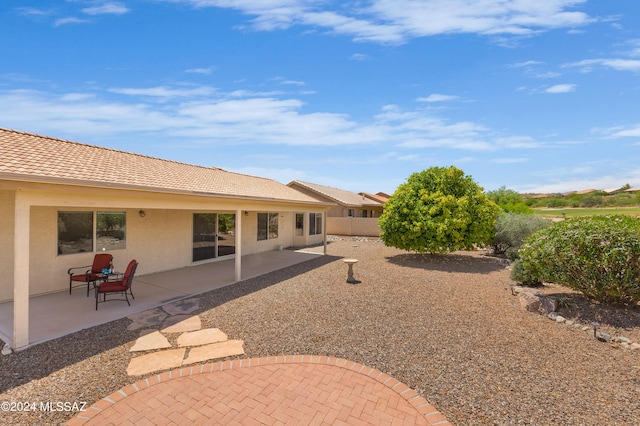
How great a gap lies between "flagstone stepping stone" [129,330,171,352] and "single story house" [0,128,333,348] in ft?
6.20

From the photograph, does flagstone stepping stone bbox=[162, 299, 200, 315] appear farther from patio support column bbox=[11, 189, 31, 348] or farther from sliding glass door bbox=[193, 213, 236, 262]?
sliding glass door bbox=[193, 213, 236, 262]

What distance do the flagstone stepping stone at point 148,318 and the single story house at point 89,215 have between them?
1.70 meters

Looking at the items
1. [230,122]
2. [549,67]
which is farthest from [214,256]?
[549,67]

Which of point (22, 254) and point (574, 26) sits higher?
point (574, 26)

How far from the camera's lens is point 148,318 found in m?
6.68

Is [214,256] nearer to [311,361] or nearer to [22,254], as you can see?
[22,254]

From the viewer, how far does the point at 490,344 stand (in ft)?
18.2

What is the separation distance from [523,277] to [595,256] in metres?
2.68

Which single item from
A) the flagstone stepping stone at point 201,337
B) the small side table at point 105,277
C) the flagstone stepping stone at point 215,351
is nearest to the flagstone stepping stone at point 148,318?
the flagstone stepping stone at point 201,337

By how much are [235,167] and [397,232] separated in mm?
11510

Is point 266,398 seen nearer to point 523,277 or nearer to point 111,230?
point 111,230

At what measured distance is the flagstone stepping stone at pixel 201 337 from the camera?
5551 mm

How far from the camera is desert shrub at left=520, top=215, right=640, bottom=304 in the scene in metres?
6.73

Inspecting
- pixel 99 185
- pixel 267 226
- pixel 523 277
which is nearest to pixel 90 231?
pixel 99 185
